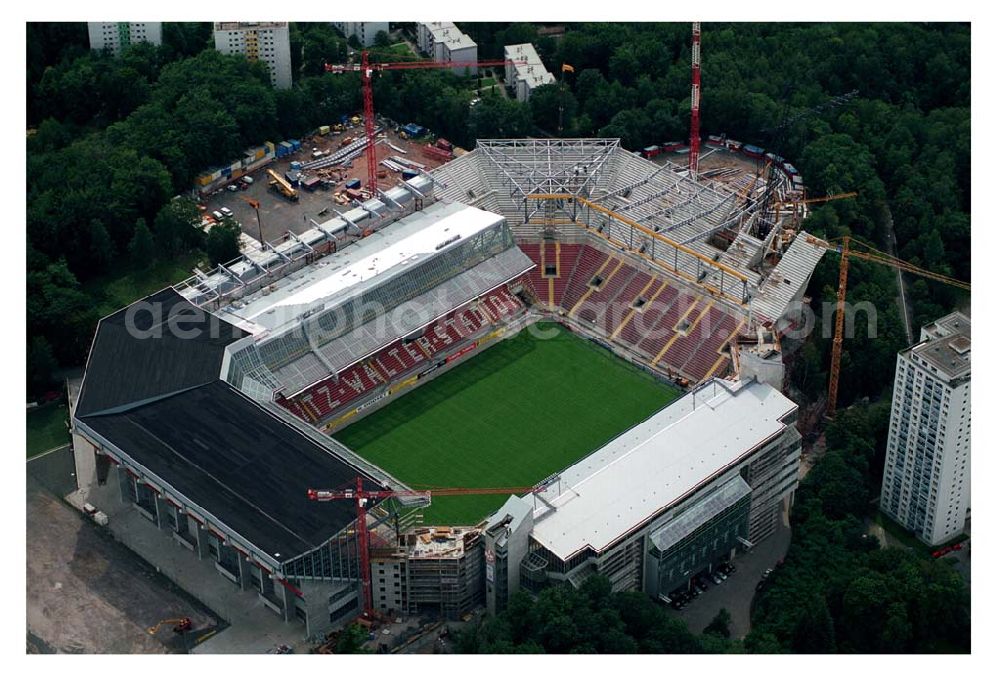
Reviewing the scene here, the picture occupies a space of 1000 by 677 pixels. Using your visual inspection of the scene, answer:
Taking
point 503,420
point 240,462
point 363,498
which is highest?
point 240,462

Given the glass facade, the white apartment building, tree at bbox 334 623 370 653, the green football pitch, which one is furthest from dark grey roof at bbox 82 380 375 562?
the white apartment building

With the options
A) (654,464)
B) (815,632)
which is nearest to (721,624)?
(815,632)

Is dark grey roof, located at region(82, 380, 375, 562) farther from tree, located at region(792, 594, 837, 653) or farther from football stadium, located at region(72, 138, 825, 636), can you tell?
tree, located at region(792, 594, 837, 653)

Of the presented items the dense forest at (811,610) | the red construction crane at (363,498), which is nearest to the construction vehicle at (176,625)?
the red construction crane at (363,498)

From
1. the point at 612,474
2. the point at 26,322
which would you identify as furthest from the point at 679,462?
the point at 26,322

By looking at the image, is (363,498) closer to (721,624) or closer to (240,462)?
(240,462)
